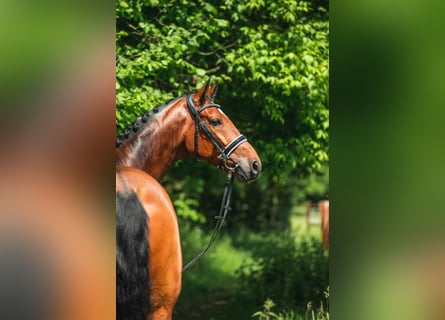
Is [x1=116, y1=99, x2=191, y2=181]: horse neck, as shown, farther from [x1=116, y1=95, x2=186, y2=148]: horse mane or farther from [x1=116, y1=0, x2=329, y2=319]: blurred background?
[x1=116, y1=0, x2=329, y2=319]: blurred background

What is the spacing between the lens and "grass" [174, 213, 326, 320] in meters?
6.36

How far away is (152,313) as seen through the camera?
9.55 ft

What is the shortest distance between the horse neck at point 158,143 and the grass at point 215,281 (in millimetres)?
3085

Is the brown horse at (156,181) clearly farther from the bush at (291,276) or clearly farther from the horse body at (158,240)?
the bush at (291,276)

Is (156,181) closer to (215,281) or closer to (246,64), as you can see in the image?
(246,64)

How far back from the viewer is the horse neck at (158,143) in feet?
10.7
